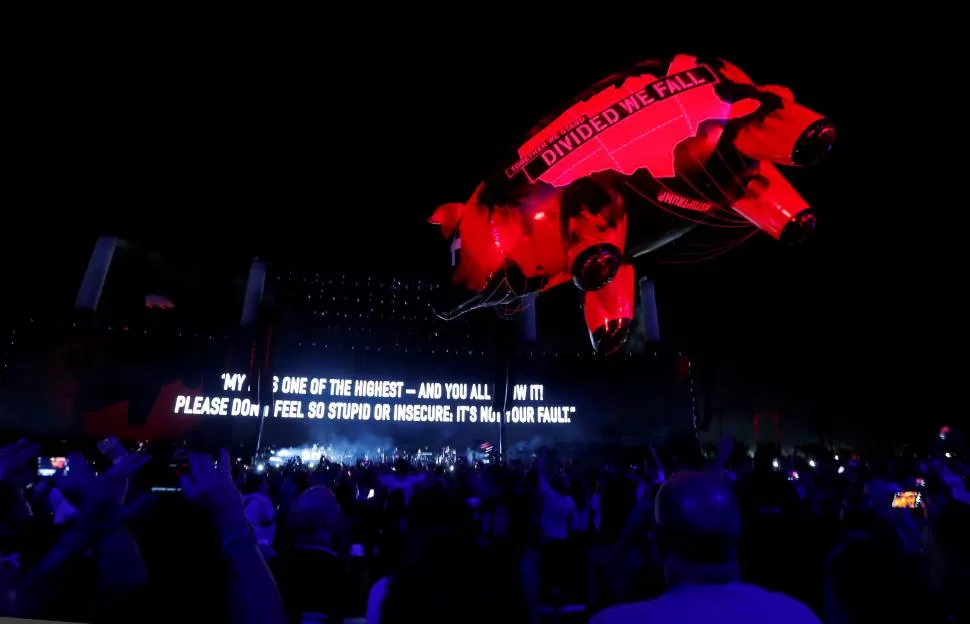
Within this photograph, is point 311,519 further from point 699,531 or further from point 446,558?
point 699,531

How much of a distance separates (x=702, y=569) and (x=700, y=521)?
0.39 ft

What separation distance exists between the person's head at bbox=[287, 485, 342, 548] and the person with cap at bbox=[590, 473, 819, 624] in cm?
174

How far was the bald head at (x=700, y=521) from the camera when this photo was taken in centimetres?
143

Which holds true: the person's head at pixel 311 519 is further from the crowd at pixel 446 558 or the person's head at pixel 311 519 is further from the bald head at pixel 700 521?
the bald head at pixel 700 521

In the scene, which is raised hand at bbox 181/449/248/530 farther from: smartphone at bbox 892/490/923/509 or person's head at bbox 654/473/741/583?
Result: smartphone at bbox 892/490/923/509

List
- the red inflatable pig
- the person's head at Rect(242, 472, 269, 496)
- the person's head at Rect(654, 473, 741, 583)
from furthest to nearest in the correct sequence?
the person's head at Rect(242, 472, 269, 496)
the red inflatable pig
the person's head at Rect(654, 473, 741, 583)

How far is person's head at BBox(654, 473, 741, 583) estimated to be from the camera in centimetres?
143

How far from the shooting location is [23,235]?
11438 millimetres

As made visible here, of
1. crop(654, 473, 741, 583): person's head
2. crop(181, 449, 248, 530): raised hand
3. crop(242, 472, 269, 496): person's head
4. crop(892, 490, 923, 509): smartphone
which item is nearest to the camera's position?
Answer: crop(654, 473, 741, 583): person's head

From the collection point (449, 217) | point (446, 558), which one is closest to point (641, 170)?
point (449, 217)

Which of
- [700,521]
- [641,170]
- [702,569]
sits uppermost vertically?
[641,170]

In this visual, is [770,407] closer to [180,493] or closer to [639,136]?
[639,136]

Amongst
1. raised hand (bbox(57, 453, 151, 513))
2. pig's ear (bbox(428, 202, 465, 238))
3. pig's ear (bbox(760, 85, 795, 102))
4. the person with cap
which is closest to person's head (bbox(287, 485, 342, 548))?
raised hand (bbox(57, 453, 151, 513))

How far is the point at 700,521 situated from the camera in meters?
1.45
